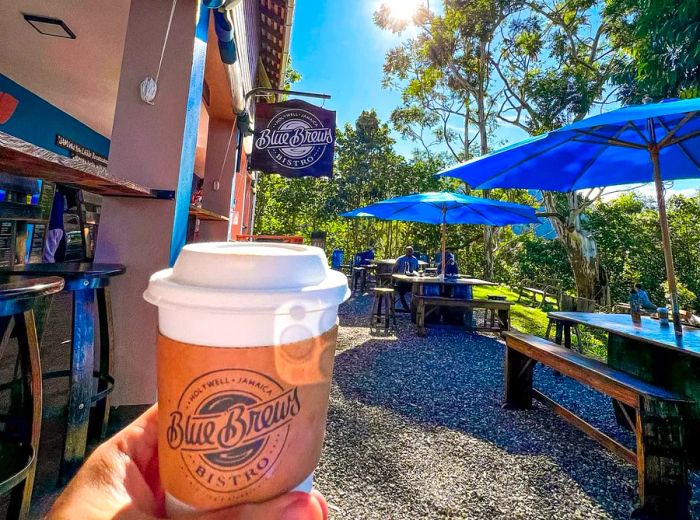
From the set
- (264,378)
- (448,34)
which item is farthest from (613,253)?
(264,378)

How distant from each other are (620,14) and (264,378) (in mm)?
16652

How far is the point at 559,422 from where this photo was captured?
329cm

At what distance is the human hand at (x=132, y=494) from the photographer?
550 mm

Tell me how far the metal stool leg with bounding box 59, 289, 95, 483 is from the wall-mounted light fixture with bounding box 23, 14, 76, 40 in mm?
4036

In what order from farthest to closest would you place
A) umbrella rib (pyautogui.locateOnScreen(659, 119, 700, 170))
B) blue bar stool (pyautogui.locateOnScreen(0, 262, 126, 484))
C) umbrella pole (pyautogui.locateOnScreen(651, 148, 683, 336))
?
umbrella rib (pyautogui.locateOnScreen(659, 119, 700, 170)) → umbrella pole (pyautogui.locateOnScreen(651, 148, 683, 336)) → blue bar stool (pyautogui.locateOnScreen(0, 262, 126, 484))

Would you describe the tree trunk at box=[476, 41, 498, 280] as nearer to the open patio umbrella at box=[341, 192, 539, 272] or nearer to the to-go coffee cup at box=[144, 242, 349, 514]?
the open patio umbrella at box=[341, 192, 539, 272]

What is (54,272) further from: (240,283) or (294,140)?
(294,140)

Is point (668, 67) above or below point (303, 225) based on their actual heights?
above

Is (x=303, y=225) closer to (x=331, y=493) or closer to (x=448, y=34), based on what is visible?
(x=448, y=34)

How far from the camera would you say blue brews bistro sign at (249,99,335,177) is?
4.62 meters

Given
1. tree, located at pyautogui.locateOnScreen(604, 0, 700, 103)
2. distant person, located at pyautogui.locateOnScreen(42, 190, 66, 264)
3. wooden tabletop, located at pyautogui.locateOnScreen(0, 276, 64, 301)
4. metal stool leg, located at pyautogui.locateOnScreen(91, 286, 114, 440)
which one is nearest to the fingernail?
wooden tabletop, located at pyautogui.locateOnScreen(0, 276, 64, 301)

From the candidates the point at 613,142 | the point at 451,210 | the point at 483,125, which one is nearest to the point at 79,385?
the point at 613,142

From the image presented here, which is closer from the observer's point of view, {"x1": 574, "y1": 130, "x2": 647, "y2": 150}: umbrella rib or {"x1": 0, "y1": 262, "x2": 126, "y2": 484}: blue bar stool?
{"x1": 0, "y1": 262, "x2": 126, "y2": 484}: blue bar stool

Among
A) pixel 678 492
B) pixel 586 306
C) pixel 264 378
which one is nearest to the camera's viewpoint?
pixel 264 378
